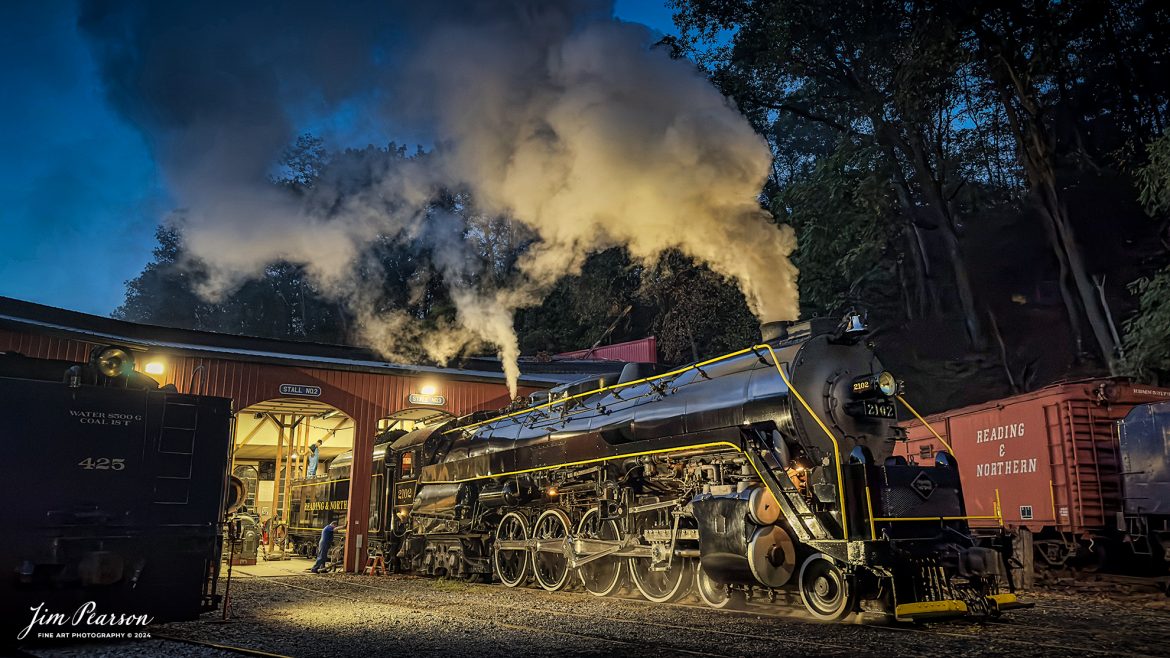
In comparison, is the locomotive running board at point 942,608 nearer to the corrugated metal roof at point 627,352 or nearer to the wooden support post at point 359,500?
the wooden support post at point 359,500

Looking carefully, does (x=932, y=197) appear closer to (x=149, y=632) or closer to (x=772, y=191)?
(x=772, y=191)

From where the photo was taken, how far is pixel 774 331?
9633 millimetres

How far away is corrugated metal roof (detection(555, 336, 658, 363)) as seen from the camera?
2606 cm

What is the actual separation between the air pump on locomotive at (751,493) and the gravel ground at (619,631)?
0.39 m

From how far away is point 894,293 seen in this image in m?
30.4

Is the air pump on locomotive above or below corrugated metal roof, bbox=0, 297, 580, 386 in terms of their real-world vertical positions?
below

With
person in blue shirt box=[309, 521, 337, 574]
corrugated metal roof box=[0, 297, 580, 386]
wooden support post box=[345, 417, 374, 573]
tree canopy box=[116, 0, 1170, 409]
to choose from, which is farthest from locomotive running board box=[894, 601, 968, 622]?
tree canopy box=[116, 0, 1170, 409]

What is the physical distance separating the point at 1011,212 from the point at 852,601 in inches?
1329

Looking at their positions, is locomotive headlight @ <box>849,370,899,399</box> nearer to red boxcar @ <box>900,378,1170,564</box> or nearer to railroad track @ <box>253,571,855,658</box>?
railroad track @ <box>253,571,855,658</box>

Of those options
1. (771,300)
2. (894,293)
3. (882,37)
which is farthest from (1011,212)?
(771,300)

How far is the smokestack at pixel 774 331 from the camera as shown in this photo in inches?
373

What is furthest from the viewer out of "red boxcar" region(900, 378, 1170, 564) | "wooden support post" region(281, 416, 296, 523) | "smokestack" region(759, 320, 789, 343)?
"wooden support post" region(281, 416, 296, 523)

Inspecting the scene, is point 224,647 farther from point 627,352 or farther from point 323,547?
point 627,352

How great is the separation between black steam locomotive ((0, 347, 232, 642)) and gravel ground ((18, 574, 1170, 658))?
1.34 feet
